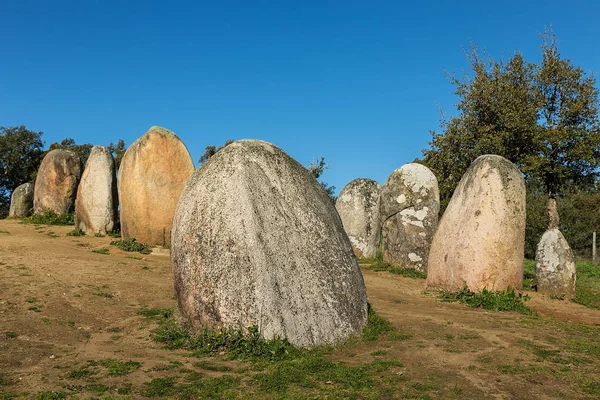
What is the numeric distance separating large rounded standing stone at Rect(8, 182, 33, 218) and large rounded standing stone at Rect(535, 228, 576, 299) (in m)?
24.8

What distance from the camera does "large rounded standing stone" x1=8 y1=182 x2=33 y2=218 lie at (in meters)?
27.9

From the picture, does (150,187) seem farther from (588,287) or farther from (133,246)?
(588,287)

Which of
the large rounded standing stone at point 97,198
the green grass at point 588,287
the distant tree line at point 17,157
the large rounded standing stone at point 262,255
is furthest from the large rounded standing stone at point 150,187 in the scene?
the distant tree line at point 17,157

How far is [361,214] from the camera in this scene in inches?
889

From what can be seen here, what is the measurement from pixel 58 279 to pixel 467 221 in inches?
389

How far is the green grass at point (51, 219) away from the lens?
23719 millimetres

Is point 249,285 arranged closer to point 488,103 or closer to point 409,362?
point 409,362

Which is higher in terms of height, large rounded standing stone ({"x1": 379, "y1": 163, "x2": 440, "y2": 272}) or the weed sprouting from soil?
large rounded standing stone ({"x1": 379, "y1": 163, "x2": 440, "y2": 272})

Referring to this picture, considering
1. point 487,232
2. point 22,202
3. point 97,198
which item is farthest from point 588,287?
point 22,202

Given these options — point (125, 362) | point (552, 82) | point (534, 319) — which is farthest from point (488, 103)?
point (125, 362)

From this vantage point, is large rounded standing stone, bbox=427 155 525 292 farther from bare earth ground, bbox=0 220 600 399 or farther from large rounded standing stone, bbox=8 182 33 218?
large rounded standing stone, bbox=8 182 33 218

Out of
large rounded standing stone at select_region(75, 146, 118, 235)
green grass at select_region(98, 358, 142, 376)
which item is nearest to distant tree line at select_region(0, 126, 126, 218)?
large rounded standing stone at select_region(75, 146, 118, 235)

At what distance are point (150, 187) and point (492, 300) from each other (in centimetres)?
1225

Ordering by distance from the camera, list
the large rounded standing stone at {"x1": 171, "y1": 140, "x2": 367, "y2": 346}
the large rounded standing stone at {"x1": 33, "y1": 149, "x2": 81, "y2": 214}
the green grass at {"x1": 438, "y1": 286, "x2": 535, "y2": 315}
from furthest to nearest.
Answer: the large rounded standing stone at {"x1": 33, "y1": 149, "x2": 81, "y2": 214}
the green grass at {"x1": 438, "y1": 286, "x2": 535, "y2": 315}
the large rounded standing stone at {"x1": 171, "y1": 140, "x2": 367, "y2": 346}
